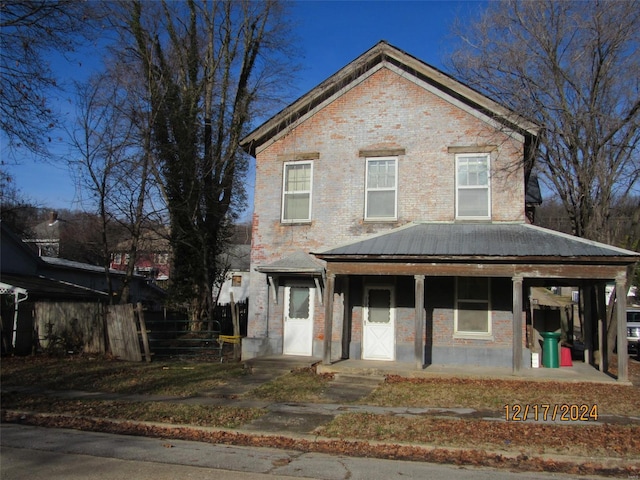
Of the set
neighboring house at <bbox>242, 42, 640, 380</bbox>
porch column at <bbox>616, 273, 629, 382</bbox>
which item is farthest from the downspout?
porch column at <bbox>616, 273, 629, 382</bbox>

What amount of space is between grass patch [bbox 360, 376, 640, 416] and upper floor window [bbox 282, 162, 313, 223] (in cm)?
611

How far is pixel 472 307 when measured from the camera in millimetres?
15328

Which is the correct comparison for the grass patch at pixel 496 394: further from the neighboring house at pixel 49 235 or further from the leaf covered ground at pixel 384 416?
the neighboring house at pixel 49 235

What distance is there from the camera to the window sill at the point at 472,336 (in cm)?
1499

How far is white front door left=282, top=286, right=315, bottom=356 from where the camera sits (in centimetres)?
1678

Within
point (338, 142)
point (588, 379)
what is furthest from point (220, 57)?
point (588, 379)

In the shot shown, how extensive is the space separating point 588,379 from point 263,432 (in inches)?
335

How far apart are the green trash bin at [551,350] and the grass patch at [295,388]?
6.12 meters

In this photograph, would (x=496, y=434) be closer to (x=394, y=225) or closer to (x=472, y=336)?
(x=472, y=336)

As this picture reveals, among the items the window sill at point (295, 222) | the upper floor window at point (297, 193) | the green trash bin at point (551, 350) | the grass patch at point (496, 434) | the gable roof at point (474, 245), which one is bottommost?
the grass patch at point (496, 434)

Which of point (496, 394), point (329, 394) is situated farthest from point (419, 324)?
point (329, 394)

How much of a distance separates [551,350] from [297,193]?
8834 millimetres

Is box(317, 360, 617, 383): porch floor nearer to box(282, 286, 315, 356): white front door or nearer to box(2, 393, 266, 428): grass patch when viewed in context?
box(282, 286, 315, 356): white front door

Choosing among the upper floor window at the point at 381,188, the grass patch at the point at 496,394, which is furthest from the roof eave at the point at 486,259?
the grass patch at the point at 496,394
